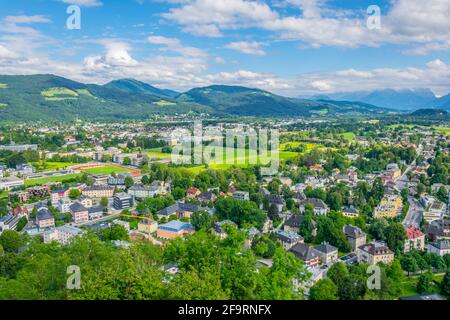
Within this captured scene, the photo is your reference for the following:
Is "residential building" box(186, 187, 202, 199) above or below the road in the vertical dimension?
above

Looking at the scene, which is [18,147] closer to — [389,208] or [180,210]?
[180,210]

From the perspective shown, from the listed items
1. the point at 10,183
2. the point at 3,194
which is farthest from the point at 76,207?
the point at 10,183

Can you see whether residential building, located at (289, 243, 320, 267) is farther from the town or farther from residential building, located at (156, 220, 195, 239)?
residential building, located at (156, 220, 195, 239)

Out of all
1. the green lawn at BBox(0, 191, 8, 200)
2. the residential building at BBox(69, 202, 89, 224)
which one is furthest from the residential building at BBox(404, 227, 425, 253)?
the green lawn at BBox(0, 191, 8, 200)

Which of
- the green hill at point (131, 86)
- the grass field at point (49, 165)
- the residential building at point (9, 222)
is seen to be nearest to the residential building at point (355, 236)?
the residential building at point (9, 222)

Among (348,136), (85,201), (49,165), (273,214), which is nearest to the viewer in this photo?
(273,214)

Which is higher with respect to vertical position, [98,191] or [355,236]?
[98,191]
